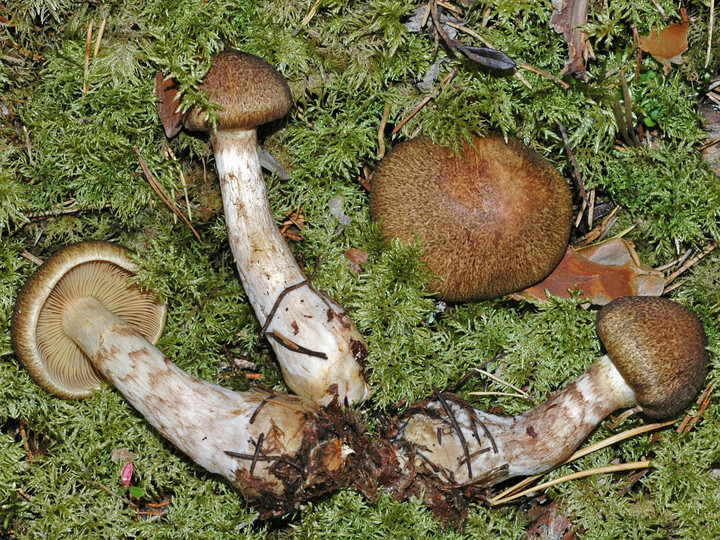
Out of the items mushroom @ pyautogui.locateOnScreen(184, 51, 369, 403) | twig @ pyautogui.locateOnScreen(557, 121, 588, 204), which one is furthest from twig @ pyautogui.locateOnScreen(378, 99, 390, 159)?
twig @ pyautogui.locateOnScreen(557, 121, 588, 204)

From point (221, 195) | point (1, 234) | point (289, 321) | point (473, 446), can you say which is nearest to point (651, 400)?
point (473, 446)

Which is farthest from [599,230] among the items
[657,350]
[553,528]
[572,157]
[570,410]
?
[553,528]

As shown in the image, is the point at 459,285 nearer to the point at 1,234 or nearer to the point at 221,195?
the point at 221,195

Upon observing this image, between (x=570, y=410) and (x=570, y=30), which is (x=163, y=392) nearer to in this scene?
(x=570, y=410)

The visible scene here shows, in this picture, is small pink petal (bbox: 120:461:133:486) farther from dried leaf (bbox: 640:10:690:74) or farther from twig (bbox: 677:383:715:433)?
dried leaf (bbox: 640:10:690:74)

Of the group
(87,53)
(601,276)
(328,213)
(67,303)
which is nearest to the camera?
(67,303)

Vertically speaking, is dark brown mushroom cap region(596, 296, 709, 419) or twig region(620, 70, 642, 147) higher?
twig region(620, 70, 642, 147)
